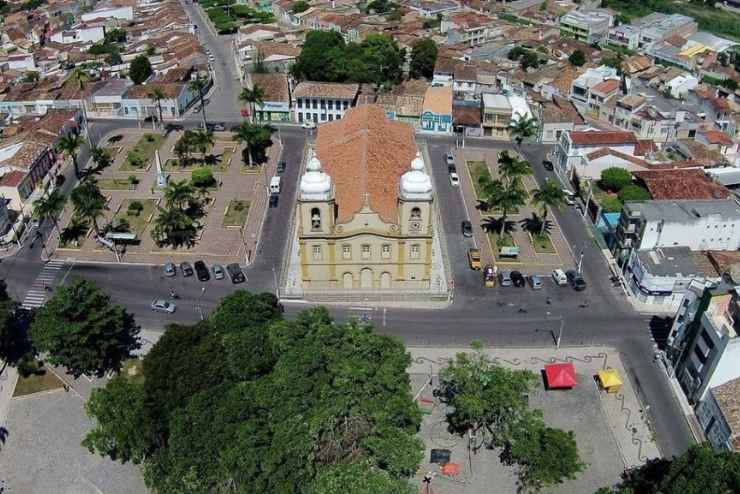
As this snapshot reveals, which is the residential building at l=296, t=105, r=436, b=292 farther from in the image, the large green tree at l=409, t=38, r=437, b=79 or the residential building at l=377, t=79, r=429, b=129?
the large green tree at l=409, t=38, r=437, b=79

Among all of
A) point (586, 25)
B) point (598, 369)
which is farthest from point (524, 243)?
point (586, 25)

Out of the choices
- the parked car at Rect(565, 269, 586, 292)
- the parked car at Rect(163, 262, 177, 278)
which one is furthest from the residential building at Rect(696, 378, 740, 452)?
the parked car at Rect(163, 262, 177, 278)

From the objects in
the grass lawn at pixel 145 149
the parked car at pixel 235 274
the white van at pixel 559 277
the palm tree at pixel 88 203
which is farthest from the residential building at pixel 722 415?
the grass lawn at pixel 145 149

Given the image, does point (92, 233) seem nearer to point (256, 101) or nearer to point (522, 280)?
point (256, 101)

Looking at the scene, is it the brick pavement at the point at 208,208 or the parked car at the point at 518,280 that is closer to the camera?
the parked car at the point at 518,280

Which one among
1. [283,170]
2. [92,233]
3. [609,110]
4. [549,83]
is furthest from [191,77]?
[609,110]

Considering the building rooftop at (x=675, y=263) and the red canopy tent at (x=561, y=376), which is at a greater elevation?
the building rooftop at (x=675, y=263)

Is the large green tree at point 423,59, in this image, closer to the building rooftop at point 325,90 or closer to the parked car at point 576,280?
the building rooftop at point 325,90
